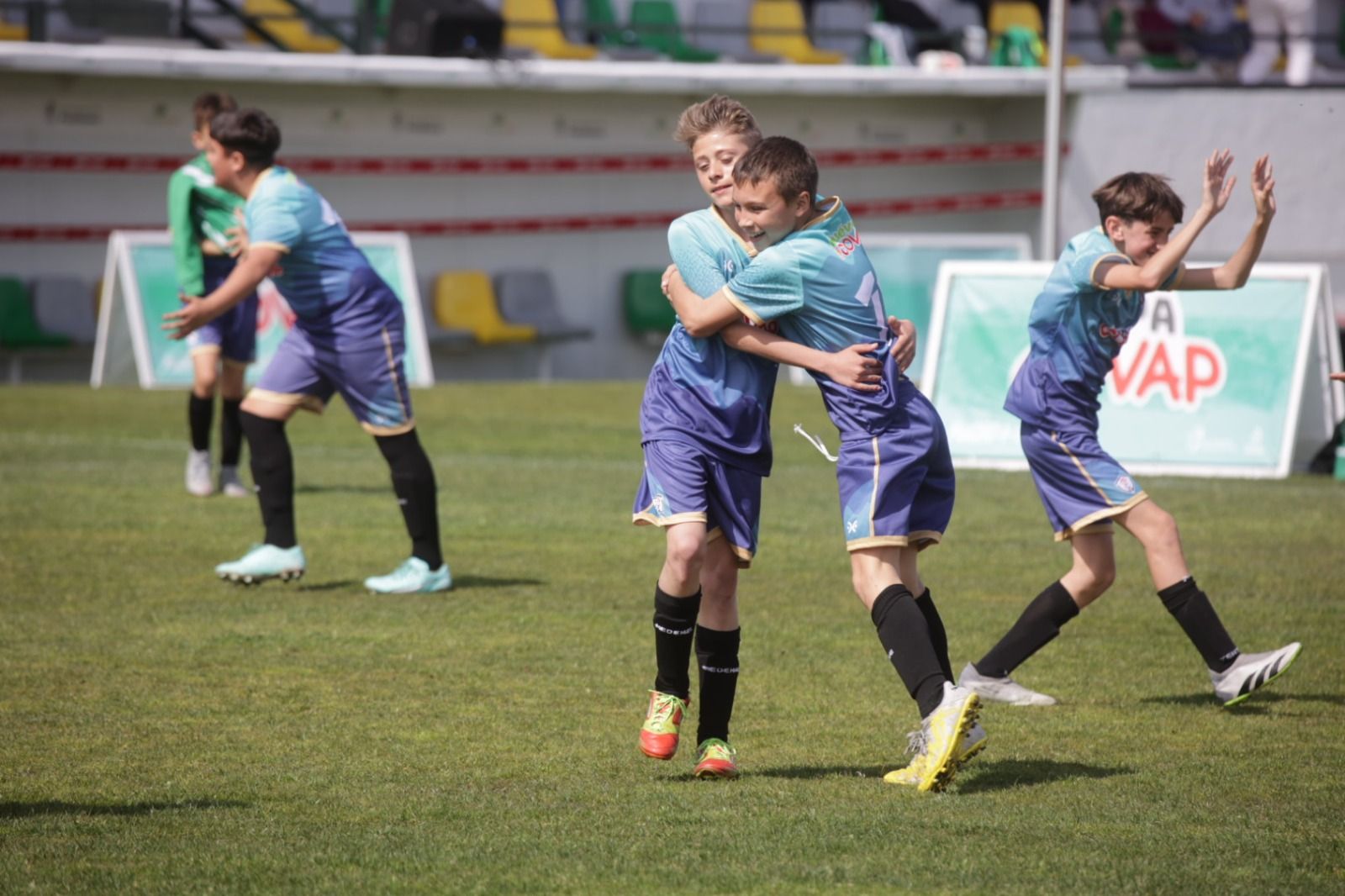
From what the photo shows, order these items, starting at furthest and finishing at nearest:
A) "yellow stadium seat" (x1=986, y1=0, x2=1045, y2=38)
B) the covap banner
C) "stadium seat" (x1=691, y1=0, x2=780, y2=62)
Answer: "yellow stadium seat" (x1=986, y1=0, x2=1045, y2=38), "stadium seat" (x1=691, y1=0, x2=780, y2=62), the covap banner

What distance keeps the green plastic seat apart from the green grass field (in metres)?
8.91

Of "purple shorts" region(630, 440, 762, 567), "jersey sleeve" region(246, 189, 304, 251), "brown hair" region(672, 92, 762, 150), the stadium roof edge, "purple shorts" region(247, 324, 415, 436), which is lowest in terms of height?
"purple shorts" region(247, 324, 415, 436)

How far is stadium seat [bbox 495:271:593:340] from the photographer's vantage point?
2291cm

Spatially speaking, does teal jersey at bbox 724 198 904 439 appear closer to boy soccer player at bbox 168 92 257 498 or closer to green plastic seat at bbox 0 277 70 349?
boy soccer player at bbox 168 92 257 498

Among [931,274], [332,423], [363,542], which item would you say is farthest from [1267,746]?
[931,274]

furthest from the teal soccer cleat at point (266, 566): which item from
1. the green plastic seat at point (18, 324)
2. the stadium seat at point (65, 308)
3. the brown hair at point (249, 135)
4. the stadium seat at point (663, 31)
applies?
the stadium seat at point (663, 31)

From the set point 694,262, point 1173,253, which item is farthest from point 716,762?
point 1173,253

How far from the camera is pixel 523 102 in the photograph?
23.0m

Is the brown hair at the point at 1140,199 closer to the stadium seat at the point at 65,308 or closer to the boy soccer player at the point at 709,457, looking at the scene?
the boy soccer player at the point at 709,457

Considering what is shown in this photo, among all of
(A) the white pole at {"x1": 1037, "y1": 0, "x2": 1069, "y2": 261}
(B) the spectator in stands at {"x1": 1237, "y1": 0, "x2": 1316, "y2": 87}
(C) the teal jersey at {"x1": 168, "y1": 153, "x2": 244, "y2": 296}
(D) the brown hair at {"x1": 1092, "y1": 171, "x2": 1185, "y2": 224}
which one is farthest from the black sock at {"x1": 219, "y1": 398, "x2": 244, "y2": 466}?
(B) the spectator in stands at {"x1": 1237, "y1": 0, "x2": 1316, "y2": 87}

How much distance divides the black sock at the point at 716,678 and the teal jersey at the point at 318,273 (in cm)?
339

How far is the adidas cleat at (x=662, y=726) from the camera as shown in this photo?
5.16 meters

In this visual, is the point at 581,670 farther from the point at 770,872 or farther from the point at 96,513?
the point at 96,513

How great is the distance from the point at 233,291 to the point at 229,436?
3.43 metres
